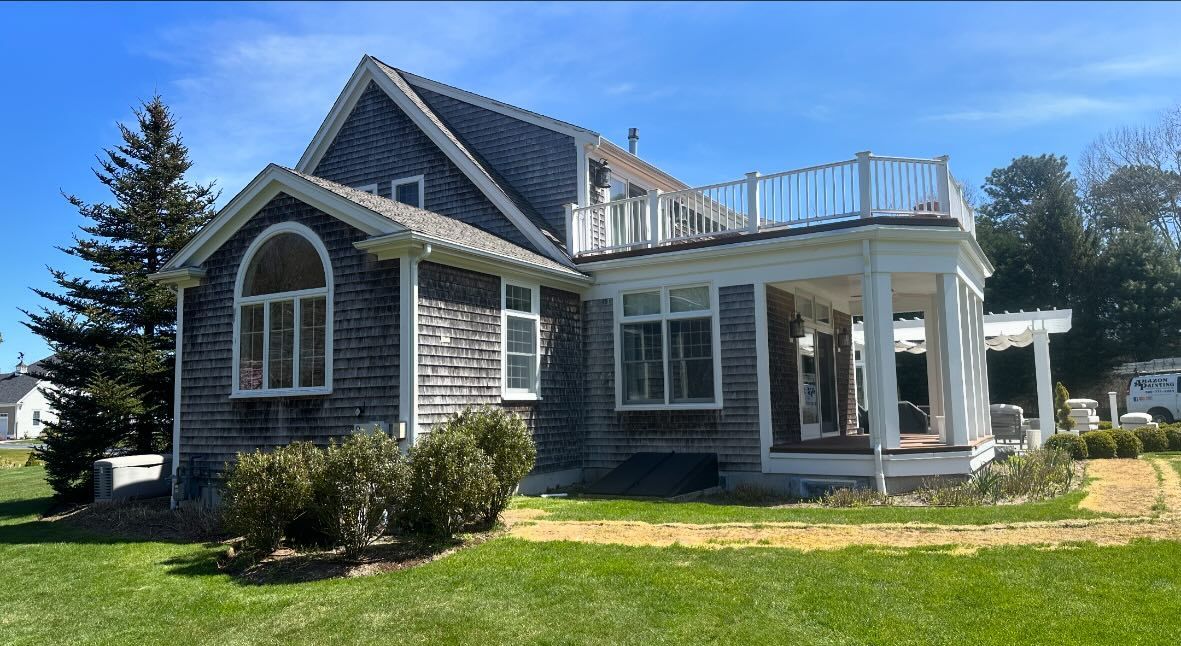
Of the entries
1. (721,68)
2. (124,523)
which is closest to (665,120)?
(721,68)

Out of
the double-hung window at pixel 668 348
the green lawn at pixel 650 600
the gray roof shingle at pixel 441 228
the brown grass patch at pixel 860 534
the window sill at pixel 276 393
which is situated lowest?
the green lawn at pixel 650 600

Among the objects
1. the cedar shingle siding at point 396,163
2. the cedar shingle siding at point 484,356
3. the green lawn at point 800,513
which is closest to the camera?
the green lawn at point 800,513

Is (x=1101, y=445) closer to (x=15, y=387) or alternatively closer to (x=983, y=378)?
(x=983, y=378)

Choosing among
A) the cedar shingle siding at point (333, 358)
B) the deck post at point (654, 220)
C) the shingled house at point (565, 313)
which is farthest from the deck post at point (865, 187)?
the cedar shingle siding at point (333, 358)

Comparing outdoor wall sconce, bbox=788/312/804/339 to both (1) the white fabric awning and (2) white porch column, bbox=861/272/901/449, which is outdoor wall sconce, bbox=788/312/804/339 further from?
(1) the white fabric awning

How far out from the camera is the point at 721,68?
11.1 m

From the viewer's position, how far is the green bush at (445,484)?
7.97 meters

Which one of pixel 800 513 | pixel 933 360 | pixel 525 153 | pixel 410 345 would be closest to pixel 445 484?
pixel 410 345

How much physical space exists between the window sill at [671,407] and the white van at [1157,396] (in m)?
20.7

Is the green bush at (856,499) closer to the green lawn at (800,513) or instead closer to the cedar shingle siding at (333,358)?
the green lawn at (800,513)

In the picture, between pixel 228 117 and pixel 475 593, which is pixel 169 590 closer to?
pixel 475 593

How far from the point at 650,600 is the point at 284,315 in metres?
7.58

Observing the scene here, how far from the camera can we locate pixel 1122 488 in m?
11.5

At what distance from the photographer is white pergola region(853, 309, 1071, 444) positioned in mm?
16922
